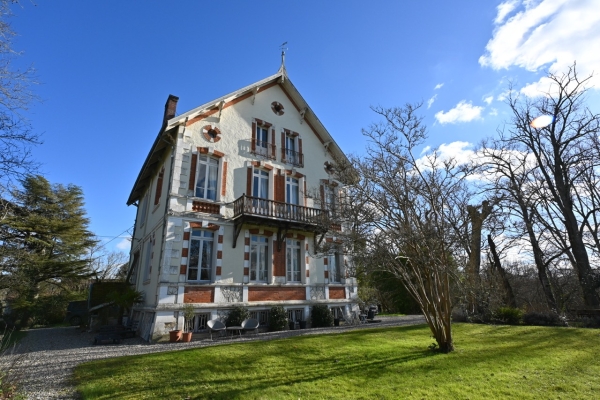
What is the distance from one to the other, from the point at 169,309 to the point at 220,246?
2945mm

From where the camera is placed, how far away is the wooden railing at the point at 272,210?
12789mm

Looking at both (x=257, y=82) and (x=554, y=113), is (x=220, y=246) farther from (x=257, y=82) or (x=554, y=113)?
(x=554, y=113)

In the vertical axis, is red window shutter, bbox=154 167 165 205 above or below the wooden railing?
above

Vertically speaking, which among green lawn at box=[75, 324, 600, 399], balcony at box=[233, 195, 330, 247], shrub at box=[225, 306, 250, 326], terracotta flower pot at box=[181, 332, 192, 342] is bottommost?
green lawn at box=[75, 324, 600, 399]

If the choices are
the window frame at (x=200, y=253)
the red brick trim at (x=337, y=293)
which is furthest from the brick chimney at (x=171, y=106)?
the red brick trim at (x=337, y=293)

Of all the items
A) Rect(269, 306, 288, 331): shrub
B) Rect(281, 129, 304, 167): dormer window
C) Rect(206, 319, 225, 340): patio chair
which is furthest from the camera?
Rect(281, 129, 304, 167): dormer window

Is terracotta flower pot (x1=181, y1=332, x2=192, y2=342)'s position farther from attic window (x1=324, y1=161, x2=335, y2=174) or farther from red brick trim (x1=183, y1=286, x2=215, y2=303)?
attic window (x1=324, y1=161, x2=335, y2=174)

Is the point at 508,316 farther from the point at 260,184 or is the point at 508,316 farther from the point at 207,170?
the point at 207,170

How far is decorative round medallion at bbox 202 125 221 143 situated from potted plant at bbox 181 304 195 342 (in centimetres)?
719

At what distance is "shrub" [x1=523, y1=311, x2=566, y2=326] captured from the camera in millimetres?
12109

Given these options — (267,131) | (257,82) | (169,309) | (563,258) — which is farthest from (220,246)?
(563,258)

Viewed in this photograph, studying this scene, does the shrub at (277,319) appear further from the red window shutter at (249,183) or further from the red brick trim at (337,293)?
the red window shutter at (249,183)

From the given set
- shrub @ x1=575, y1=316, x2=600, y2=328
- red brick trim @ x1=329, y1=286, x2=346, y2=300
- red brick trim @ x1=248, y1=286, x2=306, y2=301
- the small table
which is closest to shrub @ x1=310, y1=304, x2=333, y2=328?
red brick trim @ x1=248, y1=286, x2=306, y2=301

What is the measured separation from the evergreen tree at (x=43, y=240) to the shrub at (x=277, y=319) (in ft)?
41.9
